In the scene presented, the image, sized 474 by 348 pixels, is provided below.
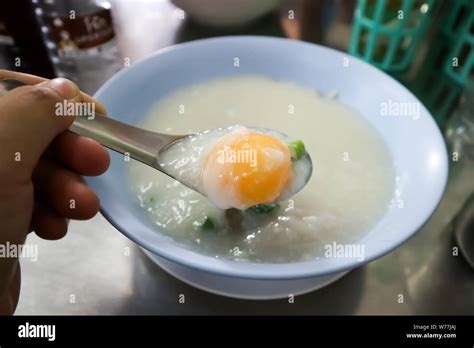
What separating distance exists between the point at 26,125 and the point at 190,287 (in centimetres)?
34

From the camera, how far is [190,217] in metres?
0.65

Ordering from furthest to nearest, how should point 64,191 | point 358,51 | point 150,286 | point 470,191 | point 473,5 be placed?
point 358,51, point 473,5, point 470,191, point 150,286, point 64,191

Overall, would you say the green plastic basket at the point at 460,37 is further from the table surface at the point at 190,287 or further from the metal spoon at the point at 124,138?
the metal spoon at the point at 124,138

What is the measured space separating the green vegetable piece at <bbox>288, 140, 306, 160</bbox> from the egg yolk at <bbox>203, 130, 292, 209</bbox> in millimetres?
21

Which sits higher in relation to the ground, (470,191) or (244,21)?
(244,21)

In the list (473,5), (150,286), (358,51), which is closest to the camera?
(150,286)

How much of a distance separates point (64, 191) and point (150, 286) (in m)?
0.21

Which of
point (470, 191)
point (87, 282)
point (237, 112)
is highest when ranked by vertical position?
point (237, 112)

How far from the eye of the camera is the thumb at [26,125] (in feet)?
1.56

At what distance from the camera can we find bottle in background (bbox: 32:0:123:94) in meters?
0.86

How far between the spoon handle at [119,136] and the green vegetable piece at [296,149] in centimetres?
19
